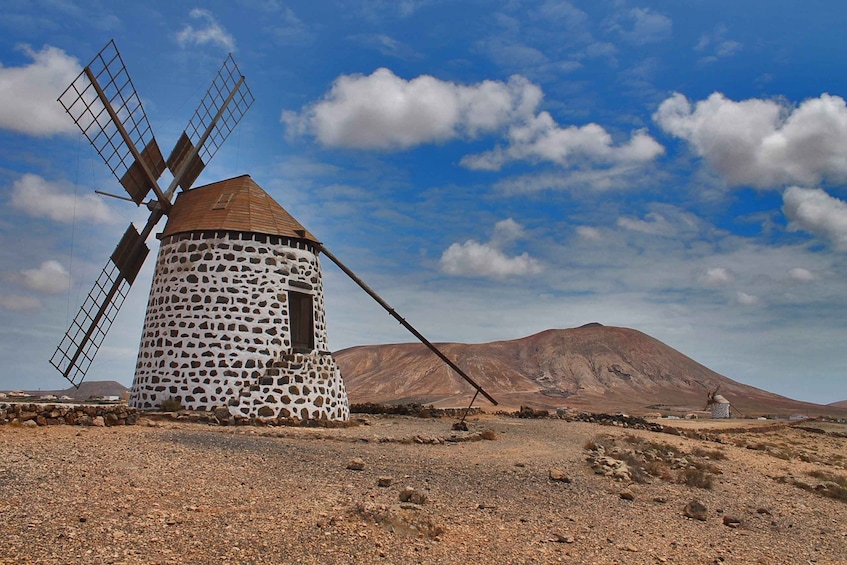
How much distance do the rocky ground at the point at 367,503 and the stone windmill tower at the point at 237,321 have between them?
86.0 inches

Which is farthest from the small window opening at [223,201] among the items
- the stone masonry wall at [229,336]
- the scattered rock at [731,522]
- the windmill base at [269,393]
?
the scattered rock at [731,522]

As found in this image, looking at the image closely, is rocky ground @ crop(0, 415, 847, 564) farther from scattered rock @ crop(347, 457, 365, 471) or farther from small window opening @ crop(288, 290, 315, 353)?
small window opening @ crop(288, 290, 315, 353)

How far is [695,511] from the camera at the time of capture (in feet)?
33.9

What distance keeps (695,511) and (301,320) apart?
12.5 meters

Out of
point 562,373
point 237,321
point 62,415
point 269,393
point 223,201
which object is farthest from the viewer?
point 562,373

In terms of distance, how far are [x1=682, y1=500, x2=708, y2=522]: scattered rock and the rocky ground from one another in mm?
33

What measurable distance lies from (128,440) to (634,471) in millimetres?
9853

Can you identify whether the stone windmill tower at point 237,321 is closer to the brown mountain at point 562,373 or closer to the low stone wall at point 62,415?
the low stone wall at point 62,415

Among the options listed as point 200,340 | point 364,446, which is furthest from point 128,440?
point 200,340

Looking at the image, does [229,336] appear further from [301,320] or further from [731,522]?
[731,522]

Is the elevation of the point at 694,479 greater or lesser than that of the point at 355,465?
lesser

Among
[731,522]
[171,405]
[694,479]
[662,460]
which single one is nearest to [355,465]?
[731,522]

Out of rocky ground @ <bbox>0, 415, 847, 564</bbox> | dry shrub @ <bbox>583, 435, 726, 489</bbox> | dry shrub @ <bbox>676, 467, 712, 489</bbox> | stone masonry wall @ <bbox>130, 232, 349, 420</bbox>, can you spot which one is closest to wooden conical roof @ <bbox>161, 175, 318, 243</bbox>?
stone masonry wall @ <bbox>130, 232, 349, 420</bbox>

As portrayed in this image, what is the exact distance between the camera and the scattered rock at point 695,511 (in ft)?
33.6
